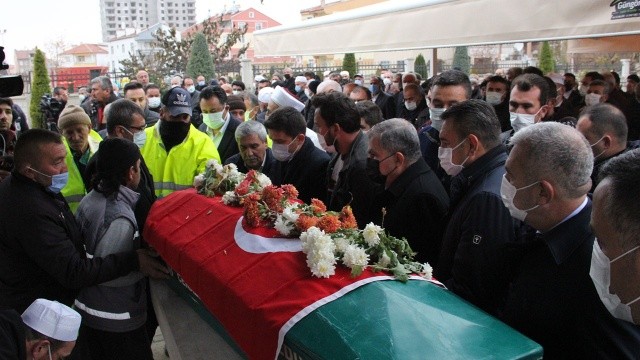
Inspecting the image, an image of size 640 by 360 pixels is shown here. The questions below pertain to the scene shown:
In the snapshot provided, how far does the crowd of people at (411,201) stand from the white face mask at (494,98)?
55.2 inches

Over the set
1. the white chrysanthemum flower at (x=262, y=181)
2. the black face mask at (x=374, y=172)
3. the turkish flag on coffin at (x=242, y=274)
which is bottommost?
the turkish flag on coffin at (x=242, y=274)

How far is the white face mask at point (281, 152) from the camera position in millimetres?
3951

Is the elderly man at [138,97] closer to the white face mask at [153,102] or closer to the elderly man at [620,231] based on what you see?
the white face mask at [153,102]

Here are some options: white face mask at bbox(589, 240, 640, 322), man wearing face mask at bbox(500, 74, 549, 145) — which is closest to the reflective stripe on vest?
white face mask at bbox(589, 240, 640, 322)

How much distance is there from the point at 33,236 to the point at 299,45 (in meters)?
5.20

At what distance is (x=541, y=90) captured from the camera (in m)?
4.35

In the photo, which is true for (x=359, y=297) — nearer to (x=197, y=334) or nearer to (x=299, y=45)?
(x=197, y=334)

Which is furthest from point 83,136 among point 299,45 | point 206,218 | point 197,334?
point 299,45

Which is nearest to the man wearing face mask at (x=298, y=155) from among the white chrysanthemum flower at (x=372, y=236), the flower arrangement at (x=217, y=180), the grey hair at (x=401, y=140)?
the flower arrangement at (x=217, y=180)

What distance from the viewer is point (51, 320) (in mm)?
2391

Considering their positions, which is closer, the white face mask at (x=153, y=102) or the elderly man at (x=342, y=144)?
the elderly man at (x=342, y=144)

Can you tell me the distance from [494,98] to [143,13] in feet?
487

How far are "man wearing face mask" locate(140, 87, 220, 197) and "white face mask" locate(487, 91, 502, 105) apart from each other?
3111 millimetres

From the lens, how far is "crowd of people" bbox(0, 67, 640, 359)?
1748mm
